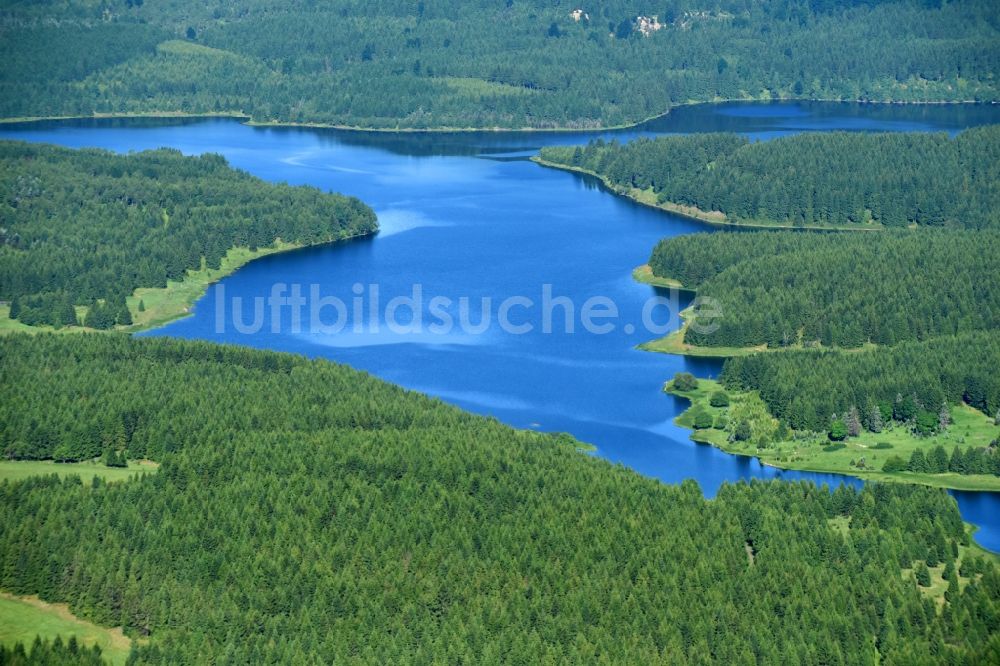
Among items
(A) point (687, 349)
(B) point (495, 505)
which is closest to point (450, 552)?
(B) point (495, 505)

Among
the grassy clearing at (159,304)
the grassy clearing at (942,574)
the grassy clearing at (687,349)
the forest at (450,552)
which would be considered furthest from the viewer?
the grassy clearing at (159,304)

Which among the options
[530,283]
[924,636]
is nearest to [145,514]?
[924,636]

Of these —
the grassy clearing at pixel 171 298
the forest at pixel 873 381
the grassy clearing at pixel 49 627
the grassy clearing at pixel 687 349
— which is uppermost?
the forest at pixel 873 381

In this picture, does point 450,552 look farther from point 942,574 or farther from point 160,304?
point 160,304

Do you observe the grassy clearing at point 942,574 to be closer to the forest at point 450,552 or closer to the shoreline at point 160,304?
the forest at point 450,552

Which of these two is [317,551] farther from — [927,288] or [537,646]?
[927,288]

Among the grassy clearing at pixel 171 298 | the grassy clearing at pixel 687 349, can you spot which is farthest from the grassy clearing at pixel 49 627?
the grassy clearing at pixel 171 298
